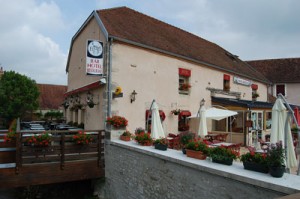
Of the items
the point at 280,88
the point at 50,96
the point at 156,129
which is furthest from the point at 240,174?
the point at 50,96

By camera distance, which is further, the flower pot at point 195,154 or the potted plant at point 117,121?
the potted plant at point 117,121

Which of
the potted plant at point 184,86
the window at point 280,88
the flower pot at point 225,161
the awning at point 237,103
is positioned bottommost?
the flower pot at point 225,161

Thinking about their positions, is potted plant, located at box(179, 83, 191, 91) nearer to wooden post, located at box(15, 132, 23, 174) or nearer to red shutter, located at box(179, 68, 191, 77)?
red shutter, located at box(179, 68, 191, 77)

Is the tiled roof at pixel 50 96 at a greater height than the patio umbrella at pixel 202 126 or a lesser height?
greater

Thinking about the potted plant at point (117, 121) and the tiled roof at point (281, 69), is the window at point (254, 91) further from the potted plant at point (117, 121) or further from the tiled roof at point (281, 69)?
the potted plant at point (117, 121)

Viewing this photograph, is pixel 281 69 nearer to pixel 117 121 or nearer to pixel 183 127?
pixel 183 127

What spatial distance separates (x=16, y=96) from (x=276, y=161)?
902 inches

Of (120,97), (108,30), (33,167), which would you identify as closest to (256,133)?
(120,97)

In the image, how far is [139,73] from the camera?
1069 cm

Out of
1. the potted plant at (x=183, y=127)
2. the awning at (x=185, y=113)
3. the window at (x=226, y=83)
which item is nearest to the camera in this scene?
the awning at (x=185, y=113)

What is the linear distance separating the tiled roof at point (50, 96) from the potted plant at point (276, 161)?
2765cm

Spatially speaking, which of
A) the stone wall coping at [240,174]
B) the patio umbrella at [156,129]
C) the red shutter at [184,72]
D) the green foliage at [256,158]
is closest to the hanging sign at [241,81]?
Answer: the red shutter at [184,72]

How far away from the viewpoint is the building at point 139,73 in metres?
9.91

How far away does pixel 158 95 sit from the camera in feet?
37.6
